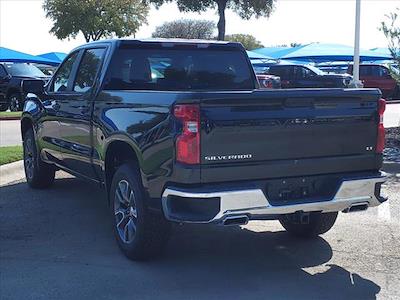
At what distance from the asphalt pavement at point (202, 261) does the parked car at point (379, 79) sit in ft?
70.9

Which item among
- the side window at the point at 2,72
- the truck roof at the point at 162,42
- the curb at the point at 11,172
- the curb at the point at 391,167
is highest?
the truck roof at the point at 162,42

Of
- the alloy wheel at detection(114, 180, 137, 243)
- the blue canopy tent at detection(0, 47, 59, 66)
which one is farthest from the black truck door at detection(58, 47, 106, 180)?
the blue canopy tent at detection(0, 47, 59, 66)

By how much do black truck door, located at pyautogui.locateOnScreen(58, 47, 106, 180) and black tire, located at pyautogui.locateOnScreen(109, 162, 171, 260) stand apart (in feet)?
2.65

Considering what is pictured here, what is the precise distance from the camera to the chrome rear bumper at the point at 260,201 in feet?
14.4

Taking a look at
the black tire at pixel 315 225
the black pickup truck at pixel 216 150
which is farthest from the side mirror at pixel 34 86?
the black tire at pixel 315 225

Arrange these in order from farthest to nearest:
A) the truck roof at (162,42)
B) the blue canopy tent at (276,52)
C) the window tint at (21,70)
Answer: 1. the blue canopy tent at (276,52)
2. the window tint at (21,70)
3. the truck roof at (162,42)

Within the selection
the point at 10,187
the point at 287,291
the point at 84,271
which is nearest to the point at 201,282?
the point at 287,291

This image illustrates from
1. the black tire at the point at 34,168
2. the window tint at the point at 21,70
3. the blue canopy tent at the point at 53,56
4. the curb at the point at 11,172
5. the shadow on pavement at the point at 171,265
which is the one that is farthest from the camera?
the blue canopy tent at the point at 53,56

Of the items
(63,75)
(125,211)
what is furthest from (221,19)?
(125,211)

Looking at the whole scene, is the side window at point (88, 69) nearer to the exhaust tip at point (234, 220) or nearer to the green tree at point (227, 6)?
the exhaust tip at point (234, 220)

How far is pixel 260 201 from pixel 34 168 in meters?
4.47

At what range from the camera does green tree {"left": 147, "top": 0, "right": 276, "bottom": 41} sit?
28.2 metres

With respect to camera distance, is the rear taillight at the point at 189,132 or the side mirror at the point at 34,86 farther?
the side mirror at the point at 34,86

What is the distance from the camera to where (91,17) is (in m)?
49.3
